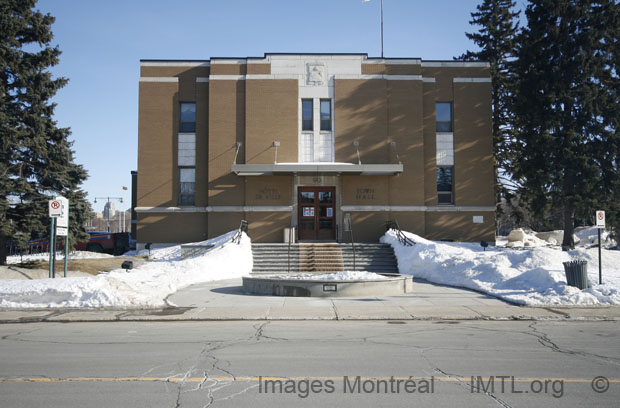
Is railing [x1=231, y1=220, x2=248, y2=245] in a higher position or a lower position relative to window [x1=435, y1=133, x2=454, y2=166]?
lower

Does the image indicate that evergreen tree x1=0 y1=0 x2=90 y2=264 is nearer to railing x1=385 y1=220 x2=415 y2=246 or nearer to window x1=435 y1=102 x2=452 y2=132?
railing x1=385 y1=220 x2=415 y2=246

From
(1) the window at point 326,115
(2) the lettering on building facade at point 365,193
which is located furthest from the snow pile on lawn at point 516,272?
(1) the window at point 326,115

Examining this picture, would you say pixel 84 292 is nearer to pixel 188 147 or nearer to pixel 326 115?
pixel 188 147

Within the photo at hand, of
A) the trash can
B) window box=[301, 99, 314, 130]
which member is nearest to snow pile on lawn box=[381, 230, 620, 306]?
the trash can

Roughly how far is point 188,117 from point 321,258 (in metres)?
11.5

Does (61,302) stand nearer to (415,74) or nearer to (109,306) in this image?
(109,306)

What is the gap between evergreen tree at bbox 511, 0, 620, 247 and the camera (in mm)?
24359

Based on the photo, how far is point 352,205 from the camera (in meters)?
26.2

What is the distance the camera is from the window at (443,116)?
27797 millimetres

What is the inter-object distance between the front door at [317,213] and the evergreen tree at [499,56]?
1328cm

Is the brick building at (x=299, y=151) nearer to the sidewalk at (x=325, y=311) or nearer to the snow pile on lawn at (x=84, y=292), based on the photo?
the snow pile on lawn at (x=84, y=292)

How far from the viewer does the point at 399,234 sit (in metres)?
23.0

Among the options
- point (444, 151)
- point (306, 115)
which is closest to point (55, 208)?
point (306, 115)

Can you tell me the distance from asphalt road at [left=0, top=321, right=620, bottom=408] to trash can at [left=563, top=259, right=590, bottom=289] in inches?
141
